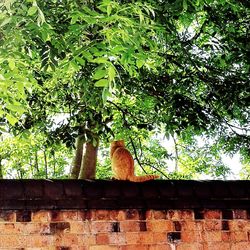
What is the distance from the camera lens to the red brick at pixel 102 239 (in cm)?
455

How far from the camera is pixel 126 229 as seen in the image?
4.64 meters

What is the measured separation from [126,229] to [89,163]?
4333 millimetres

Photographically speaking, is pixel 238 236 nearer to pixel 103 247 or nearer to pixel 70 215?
pixel 103 247

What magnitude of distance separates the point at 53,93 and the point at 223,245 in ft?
14.8

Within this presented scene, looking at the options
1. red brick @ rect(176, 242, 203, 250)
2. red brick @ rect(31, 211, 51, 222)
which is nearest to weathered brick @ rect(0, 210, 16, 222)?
red brick @ rect(31, 211, 51, 222)

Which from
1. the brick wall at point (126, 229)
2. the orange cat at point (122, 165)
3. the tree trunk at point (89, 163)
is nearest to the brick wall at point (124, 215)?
the brick wall at point (126, 229)

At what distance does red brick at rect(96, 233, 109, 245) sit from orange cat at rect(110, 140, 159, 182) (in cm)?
65

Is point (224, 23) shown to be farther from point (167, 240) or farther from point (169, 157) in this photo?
point (169, 157)

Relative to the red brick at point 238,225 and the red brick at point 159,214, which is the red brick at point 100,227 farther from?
the red brick at point 238,225

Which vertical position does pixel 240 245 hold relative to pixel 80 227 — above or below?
below

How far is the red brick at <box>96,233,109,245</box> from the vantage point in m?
4.55

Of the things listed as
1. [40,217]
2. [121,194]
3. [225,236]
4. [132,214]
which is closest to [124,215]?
[132,214]

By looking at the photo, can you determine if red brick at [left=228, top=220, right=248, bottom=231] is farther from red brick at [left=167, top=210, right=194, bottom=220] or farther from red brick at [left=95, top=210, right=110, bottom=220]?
red brick at [left=95, top=210, right=110, bottom=220]

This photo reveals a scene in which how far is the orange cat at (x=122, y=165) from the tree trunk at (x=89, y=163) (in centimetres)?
326
